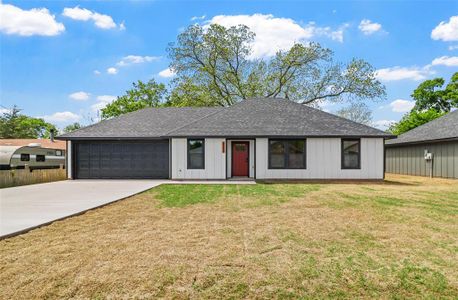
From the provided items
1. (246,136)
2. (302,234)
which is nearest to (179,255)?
(302,234)

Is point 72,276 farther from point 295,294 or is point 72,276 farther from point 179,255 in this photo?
point 295,294

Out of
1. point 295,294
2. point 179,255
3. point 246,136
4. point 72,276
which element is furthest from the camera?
point 246,136

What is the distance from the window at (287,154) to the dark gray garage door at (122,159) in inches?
223

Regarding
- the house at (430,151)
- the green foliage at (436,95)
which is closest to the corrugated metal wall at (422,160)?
the house at (430,151)

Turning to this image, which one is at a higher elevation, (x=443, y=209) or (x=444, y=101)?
(x=444, y=101)

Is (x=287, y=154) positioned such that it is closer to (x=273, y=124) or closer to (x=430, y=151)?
(x=273, y=124)

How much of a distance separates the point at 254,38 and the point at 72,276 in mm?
29333

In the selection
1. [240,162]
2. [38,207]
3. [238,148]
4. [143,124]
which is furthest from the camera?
[143,124]

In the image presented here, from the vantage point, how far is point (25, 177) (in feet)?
40.8

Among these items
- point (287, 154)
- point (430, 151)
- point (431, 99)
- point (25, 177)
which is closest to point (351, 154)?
point (287, 154)

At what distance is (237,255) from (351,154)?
39.1 ft

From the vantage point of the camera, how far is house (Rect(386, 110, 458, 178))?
16062mm

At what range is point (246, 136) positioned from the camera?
14008 millimetres

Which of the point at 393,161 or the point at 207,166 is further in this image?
the point at 393,161
